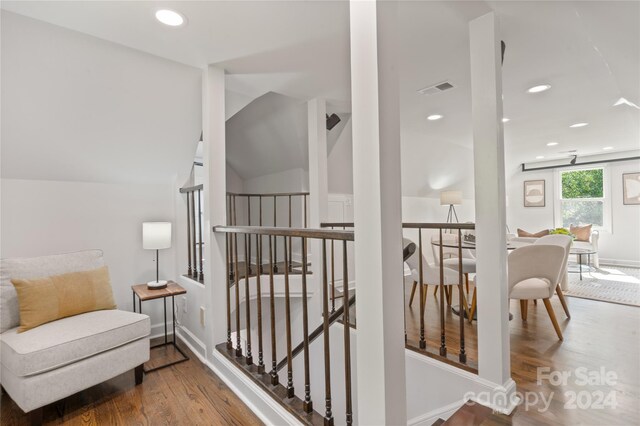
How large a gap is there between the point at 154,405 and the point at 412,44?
9.54 ft

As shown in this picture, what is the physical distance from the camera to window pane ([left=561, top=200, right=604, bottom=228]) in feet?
21.5

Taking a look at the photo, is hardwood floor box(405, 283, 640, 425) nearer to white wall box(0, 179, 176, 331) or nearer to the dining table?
the dining table

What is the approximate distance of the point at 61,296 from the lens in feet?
6.63

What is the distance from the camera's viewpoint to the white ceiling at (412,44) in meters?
1.71

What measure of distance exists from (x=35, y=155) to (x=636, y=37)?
4.22m

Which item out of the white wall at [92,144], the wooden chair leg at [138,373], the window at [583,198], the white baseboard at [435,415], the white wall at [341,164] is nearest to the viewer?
the white baseboard at [435,415]

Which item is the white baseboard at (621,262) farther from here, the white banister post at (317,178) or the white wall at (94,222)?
the white wall at (94,222)

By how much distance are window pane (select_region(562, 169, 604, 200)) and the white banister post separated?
22.1 feet

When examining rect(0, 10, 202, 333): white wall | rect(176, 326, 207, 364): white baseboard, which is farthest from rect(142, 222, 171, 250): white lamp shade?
rect(176, 326, 207, 364): white baseboard

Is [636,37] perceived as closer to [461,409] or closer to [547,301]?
[547,301]

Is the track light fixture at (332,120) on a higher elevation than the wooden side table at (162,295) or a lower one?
higher

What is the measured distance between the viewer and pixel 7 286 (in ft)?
6.54

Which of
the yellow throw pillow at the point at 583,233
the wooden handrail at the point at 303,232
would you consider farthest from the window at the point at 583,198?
the wooden handrail at the point at 303,232

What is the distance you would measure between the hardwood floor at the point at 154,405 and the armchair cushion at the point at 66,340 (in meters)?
0.34
